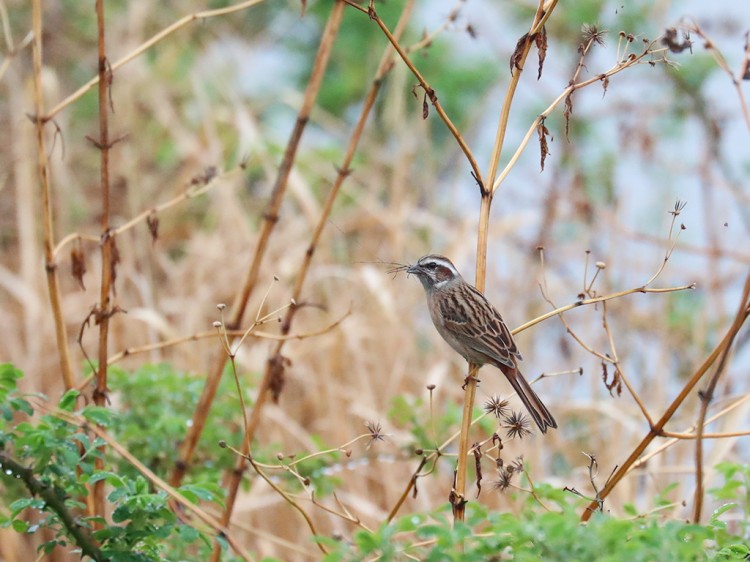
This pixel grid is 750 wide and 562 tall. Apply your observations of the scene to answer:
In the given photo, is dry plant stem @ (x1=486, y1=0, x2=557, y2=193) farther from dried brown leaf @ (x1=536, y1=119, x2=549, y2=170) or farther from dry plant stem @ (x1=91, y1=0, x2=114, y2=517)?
dry plant stem @ (x1=91, y1=0, x2=114, y2=517)

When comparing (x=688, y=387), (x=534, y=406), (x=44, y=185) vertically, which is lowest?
(x=688, y=387)

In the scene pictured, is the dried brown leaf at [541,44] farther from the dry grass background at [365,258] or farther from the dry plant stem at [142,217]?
the dry grass background at [365,258]

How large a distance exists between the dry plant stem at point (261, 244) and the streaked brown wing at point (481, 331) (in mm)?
619

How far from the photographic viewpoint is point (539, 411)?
266cm

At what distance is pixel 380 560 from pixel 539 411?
1.27m

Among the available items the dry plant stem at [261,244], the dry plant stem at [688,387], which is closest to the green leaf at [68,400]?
the dry plant stem at [261,244]

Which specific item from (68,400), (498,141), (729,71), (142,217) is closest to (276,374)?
(142,217)

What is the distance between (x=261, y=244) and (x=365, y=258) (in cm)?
313

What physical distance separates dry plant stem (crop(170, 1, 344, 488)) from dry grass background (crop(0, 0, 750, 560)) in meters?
1.19

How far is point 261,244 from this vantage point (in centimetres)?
275

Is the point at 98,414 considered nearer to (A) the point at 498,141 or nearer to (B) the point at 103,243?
(B) the point at 103,243

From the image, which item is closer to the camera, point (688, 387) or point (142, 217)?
point (688, 387)

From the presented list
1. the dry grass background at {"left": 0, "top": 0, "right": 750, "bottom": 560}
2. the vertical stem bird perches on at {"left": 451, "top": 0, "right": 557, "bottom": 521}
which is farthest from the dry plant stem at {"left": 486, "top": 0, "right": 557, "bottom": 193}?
the dry grass background at {"left": 0, "top": 0, "right": 750, "bottom": 560}

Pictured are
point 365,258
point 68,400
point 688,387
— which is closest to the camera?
point 688,387
